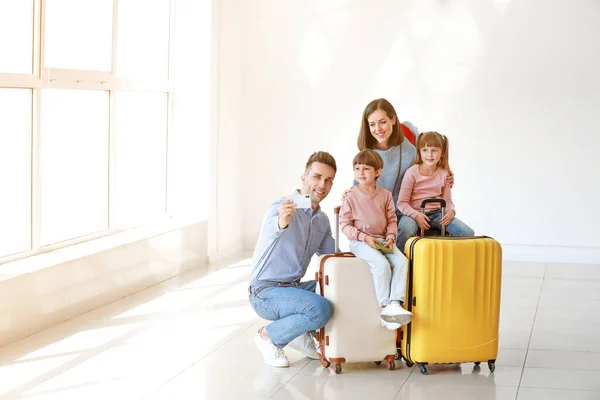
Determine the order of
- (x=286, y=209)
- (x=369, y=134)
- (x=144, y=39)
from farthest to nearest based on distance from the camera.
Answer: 1. (x=144, y=39)
2. (x=369, y=134)
3. (x=286, y=209)

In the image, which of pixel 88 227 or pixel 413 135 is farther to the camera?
pixel 88 227

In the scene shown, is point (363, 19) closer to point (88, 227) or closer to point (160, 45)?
point (160, 45)

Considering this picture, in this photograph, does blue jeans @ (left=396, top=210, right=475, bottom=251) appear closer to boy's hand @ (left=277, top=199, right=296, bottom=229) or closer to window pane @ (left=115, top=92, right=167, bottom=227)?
boy's hand @ (left=277, top=199, right=296, bottom=229)

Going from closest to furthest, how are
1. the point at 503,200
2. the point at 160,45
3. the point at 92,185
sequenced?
the point at 92,185 → the point at 160,45 → the point at 503,200

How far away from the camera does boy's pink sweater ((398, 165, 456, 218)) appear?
5.06 metres

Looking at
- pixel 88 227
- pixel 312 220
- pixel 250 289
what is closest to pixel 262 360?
pixel 250 289

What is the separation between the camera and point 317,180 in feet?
15.4

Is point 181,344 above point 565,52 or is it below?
below

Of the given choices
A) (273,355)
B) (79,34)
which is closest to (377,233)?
(273,355)

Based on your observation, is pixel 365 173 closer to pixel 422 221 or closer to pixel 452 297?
pixel 422 221

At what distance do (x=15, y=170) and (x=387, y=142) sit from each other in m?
2.24

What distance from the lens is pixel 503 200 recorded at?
27.4 feet

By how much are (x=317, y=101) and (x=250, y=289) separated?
4.07 metres

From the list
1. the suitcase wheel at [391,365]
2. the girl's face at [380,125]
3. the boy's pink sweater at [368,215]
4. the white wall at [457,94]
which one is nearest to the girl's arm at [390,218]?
the boy's pink sweater at [368,215]
